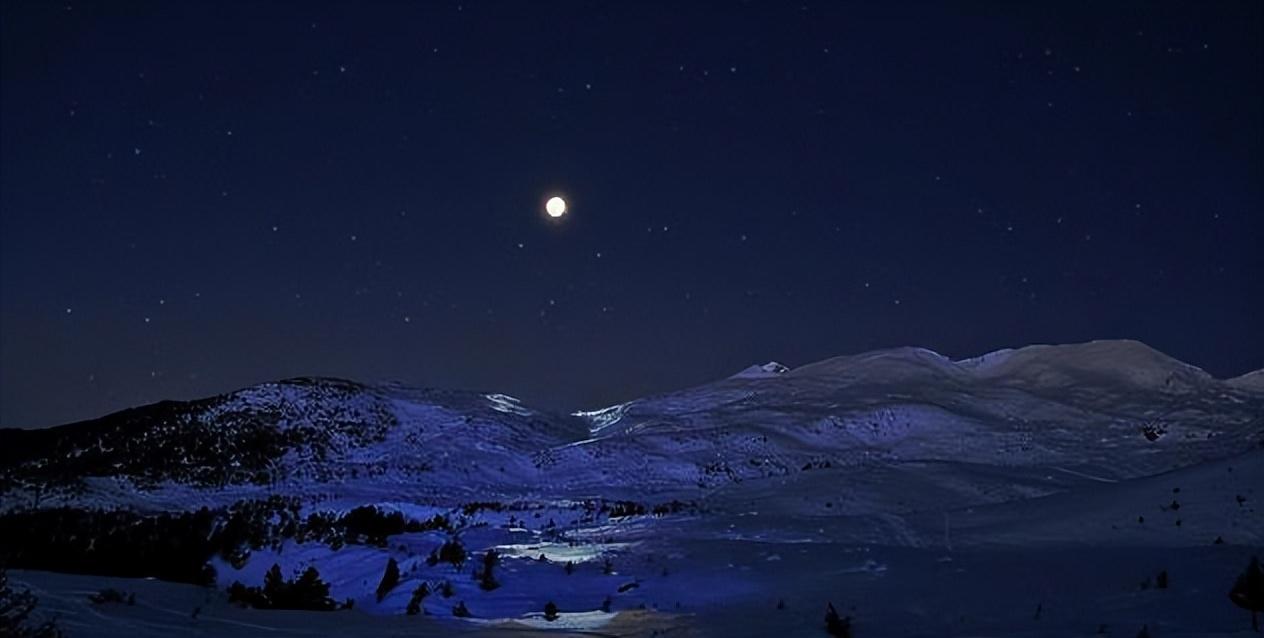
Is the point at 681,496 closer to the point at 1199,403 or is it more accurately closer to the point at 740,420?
the point at 740,420

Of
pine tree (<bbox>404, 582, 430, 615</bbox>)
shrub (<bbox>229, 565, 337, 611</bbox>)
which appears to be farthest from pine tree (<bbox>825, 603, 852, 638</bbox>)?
shrub (<bbox>229, 565, 337, 611</bbox>)

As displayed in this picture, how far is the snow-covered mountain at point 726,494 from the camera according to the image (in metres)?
8.34

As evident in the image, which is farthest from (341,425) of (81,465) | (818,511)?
(818,511)

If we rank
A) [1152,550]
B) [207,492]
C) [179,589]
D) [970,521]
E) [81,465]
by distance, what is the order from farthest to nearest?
[81,465] < [207,492] < [970,521] < [1152,550] < [179,589]

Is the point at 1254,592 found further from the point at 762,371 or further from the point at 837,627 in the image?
the point at 762,371

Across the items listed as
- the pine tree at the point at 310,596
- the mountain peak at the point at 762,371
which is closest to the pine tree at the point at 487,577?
the pine tree at the point at 310,596

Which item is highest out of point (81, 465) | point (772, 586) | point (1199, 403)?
point (1199, 403)

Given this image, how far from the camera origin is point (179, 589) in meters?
8.34

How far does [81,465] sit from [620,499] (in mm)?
35048

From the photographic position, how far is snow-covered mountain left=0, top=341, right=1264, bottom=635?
8.34 meters

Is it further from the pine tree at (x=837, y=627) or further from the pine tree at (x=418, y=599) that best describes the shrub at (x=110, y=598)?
the pine tree at (x=837, y=627)

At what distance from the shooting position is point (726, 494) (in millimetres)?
27875

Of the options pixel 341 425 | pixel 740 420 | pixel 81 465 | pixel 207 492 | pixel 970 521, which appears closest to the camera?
pixel 970 521

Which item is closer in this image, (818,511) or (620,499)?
(818,511)
